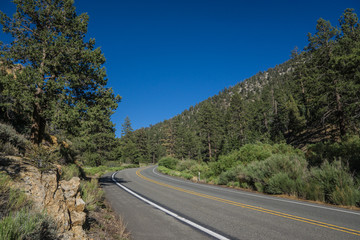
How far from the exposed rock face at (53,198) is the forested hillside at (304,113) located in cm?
1270

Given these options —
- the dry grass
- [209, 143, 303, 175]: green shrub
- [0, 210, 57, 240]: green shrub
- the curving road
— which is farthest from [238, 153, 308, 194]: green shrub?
[0, 210, 57, 240]: green shrub

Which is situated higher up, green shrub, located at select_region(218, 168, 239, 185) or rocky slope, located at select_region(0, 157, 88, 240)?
rocky slope, located at select_region(0, 157, 88, 240)

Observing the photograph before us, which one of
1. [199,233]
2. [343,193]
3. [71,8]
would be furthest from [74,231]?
[71,8]

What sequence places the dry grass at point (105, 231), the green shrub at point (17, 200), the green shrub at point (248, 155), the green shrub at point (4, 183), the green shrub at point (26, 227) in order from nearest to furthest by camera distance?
the green shrub at point (26, 227) → the green shrub at point (17, 200) → the green shrub at point (4, 183) → the dry grass at point (105, 231) → the green shrub at point (248, 155)

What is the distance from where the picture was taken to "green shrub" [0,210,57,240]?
2.22 meters

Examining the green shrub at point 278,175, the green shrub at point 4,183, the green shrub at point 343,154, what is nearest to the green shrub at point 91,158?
the green shrub at point 278,175

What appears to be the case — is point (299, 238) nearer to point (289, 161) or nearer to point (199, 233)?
point (199, 233)

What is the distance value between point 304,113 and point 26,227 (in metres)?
54.9

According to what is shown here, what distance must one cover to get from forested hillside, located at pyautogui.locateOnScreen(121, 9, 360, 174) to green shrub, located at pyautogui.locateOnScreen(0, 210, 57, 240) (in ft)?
42.9

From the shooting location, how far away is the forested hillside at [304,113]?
1691 cm

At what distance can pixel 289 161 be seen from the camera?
11445 mm

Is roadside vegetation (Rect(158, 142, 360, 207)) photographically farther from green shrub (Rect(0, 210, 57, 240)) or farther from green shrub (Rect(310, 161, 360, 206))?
green shrub (Rect(0, 210, 57, 240))

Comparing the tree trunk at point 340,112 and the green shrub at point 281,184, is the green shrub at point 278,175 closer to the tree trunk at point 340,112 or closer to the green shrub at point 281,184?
the green shrub at point 281,184

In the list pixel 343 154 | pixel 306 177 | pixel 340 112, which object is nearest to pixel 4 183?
pixel 306 177
